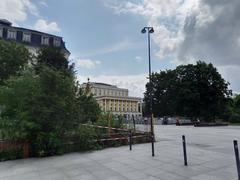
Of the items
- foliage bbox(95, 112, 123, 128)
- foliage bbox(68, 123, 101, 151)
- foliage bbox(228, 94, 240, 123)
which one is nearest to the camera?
foliage bbox(68, 123, 101, 151)

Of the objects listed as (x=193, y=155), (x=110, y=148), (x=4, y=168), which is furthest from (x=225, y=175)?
(x=4, y=168)

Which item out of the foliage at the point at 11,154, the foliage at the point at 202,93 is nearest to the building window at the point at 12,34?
the foliage at the point at 202,93

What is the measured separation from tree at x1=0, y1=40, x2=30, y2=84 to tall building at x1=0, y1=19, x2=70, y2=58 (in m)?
13.1

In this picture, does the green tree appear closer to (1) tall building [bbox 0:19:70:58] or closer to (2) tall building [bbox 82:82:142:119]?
(1) tall building [bbox 0:19:70:58]

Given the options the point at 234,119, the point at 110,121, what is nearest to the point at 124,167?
the point at 110,121

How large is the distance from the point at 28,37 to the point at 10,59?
18262 millimetres

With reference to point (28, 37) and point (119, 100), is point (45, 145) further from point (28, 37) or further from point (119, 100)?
point (119, 100)

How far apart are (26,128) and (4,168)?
79.4 inches

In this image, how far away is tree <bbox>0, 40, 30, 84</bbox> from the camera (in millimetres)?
26531

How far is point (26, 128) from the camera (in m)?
9.53

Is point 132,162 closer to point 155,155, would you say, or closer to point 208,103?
point 155,155

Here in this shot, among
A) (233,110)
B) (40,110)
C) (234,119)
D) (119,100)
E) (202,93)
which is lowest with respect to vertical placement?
(40,110)

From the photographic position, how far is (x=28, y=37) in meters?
43.7

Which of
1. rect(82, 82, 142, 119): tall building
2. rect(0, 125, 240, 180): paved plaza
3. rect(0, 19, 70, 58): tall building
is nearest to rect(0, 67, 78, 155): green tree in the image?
rect(0, 125, 240, 180): paved plaza
